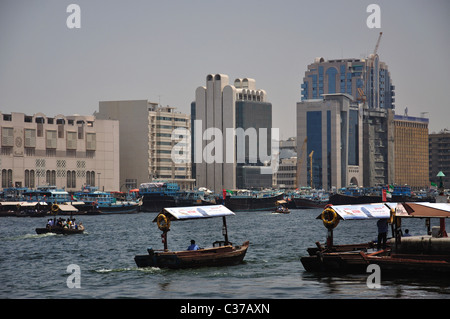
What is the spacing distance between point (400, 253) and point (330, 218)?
550 centimetres

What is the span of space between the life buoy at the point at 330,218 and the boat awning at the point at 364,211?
57cm

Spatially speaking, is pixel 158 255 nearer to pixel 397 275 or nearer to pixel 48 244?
pixel 397 275

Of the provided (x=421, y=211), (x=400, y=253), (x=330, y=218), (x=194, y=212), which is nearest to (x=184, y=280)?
(x=194, y=212)

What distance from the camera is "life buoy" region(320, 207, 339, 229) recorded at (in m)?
52.3

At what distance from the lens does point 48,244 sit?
85375mm

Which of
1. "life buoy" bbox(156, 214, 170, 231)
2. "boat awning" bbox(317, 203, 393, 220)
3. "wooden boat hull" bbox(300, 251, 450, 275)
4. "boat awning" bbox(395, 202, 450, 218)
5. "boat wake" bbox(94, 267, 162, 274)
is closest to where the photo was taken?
"wooden boat hull" bbox(300, 251, 450, 275)

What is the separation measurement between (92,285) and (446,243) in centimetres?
2087

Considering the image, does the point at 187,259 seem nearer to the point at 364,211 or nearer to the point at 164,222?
the point at 164,222

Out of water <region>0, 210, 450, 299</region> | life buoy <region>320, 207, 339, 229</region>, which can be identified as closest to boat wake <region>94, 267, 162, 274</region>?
water <region>0, 210, 450, 299</region>

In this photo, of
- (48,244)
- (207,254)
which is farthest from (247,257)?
(48,244)

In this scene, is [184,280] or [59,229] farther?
[59,229]

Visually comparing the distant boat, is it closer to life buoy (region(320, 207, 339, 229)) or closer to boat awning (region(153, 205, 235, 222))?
boat awning (region(153, 205, 235, 222))

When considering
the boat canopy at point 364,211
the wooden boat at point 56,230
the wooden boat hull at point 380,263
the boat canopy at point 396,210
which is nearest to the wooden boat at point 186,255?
the wooden boat hull at point 380,263

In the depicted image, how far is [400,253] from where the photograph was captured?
48.9 m
